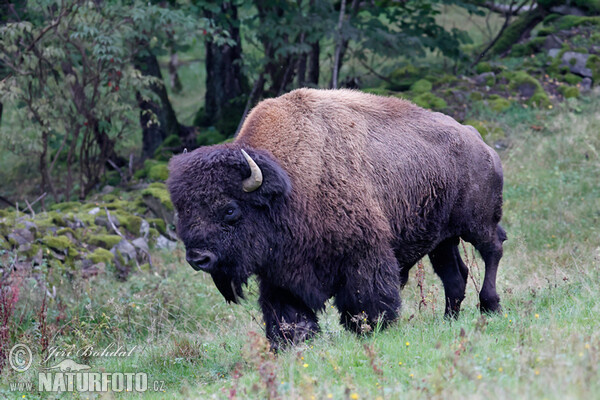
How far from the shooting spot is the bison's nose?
17.1 ft

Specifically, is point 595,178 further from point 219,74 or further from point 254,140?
point 219,74

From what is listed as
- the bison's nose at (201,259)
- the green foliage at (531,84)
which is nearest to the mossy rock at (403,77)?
the green foliage at (531,84)

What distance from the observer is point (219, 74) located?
53.5 ft

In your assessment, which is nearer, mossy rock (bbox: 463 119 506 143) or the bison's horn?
the bison's horn

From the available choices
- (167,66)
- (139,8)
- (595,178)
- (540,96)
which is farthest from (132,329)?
(167,66)

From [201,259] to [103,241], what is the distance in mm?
5309

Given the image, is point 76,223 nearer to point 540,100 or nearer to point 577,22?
point 540,100

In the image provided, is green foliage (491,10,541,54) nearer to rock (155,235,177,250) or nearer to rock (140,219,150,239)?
rock (155,235,177,250)

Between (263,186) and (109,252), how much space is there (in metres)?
5.05

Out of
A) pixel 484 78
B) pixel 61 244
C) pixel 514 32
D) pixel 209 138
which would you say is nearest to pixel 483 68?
pixel 484 78

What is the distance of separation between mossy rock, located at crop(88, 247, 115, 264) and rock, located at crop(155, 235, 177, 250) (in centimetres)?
138

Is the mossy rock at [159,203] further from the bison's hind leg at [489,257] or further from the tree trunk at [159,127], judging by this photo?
the bison's hind leg at [489,257]

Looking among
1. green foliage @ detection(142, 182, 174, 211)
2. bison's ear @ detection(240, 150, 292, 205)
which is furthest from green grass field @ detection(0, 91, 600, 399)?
green foliage @ detection(142, 182, 174, 211)

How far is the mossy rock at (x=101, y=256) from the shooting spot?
30.9 feet
